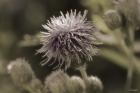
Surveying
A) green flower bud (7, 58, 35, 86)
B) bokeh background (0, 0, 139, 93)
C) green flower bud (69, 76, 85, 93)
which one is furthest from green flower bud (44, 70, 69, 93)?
bokeh background (0, 0, 139, 93)

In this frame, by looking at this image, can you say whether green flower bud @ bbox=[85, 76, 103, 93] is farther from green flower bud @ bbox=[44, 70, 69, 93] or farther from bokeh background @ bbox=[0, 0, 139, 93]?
bokeh background @ bbox=[0, 0, 139, 93]

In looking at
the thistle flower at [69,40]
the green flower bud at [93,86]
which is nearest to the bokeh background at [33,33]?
the green flower bud at [93,86]

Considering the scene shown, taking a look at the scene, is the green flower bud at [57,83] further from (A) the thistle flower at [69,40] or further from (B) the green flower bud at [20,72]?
(B) the green flower bud at [20,72]

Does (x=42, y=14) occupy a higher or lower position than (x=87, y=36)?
higher

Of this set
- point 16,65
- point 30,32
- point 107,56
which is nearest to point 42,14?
point 30,32

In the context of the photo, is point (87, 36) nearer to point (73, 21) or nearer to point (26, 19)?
point (73, 21)

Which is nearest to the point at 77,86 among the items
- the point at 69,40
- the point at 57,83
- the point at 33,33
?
the point at 57,83
